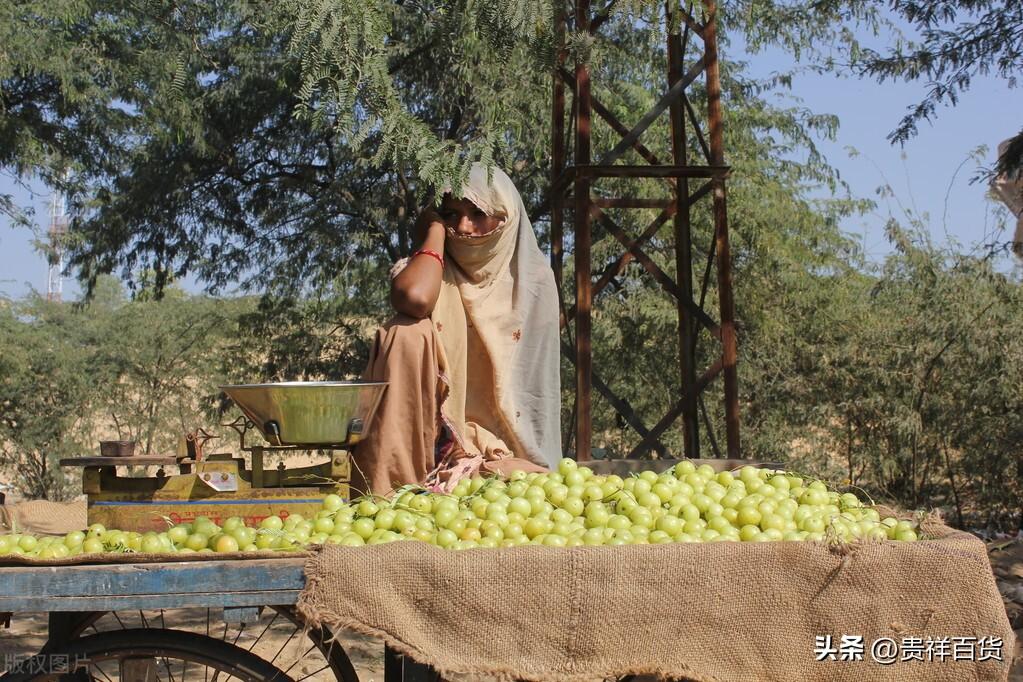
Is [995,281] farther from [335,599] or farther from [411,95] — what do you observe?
[335,599]

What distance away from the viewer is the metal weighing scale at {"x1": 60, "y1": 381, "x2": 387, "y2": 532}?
2.75 m

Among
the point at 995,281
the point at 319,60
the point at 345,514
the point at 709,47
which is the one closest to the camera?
the point at 345,514

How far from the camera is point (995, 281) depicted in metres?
8.17

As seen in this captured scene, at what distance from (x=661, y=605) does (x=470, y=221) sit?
2201 millimetres

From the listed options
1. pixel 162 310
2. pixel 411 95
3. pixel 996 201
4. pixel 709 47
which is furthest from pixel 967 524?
pixel 162 310

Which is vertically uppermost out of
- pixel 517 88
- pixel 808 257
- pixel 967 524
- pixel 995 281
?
pixel 517 88

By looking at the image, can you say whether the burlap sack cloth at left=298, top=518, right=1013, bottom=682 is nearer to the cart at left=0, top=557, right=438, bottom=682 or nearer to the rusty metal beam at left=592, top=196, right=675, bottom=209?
the cart at left=0, top=557, right=438, bottom=682

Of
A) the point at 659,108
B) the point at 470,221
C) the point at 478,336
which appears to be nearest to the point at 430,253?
the point at 470,221

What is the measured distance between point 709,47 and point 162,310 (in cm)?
855

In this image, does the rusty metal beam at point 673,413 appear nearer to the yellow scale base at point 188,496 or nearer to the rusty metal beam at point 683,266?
the rusty metal beam at point 683,266

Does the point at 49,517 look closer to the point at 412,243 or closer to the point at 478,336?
the point at 478,336

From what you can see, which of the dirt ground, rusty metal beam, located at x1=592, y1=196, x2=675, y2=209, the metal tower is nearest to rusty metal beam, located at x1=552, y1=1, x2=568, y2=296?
the metal tower

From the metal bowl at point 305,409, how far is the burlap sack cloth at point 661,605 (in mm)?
733

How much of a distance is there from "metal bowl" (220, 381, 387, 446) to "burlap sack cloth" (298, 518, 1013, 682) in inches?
28.8
